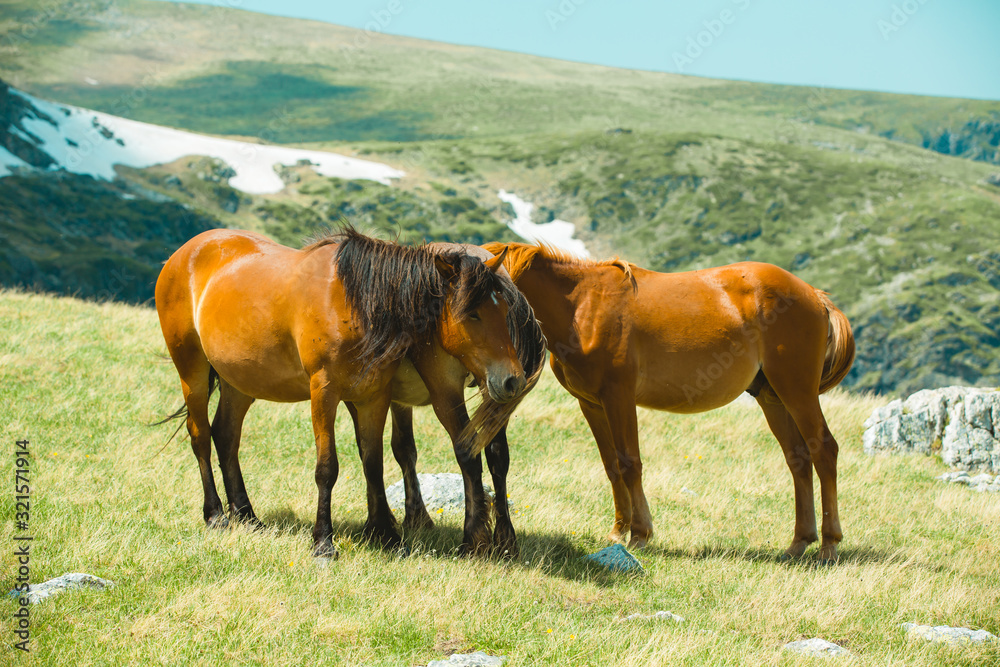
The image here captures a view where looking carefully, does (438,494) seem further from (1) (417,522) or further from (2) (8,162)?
(2) (8,162)

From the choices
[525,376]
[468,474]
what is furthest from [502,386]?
[468,474]

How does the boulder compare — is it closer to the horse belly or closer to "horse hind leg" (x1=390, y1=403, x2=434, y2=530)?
"horse hind leg" (x1=390, y1=403, x2=434, y2=530)

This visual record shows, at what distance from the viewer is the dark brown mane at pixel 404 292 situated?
17.5 feet

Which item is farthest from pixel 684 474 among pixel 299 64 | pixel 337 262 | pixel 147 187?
pixel 299 64

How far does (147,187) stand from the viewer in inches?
2916

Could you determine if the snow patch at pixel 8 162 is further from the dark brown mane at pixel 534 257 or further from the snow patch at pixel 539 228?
the dark brown mane at pixel 534 257

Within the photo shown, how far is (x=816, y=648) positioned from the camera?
4625 mm

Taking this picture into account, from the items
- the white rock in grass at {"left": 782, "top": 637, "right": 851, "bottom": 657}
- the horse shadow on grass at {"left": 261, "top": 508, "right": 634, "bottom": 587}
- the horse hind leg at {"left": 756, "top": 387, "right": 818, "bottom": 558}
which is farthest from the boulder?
the white rock in grass at {"left": 782, "top": 637, "right": 851, "bottom": 657}

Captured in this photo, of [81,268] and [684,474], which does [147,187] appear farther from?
[684,474]

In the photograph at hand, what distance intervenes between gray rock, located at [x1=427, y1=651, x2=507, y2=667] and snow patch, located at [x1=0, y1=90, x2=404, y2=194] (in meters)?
78.4

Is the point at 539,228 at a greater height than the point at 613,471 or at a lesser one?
lesser

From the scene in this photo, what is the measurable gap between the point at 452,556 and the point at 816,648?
2.67 metres

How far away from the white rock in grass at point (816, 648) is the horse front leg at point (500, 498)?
2168 mm

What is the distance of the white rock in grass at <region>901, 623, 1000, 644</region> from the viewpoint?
15.7ft
